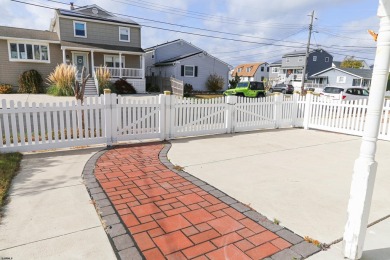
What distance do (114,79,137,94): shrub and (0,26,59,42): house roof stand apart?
608 cm

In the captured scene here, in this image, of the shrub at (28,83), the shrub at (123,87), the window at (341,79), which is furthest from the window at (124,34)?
the window at (341,79)

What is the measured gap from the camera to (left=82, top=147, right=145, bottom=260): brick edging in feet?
8.16

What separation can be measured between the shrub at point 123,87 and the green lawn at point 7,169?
16902mm

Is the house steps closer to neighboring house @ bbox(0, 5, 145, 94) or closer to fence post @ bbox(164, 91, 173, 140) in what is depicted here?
neighboring house @ bbox(0, 5, 145, 94)

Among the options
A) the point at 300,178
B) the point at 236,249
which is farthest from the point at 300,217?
the point at 300,178

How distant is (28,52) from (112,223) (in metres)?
22.9

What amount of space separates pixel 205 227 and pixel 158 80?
25.8m

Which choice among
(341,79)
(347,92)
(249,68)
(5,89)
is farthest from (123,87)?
(249,68)

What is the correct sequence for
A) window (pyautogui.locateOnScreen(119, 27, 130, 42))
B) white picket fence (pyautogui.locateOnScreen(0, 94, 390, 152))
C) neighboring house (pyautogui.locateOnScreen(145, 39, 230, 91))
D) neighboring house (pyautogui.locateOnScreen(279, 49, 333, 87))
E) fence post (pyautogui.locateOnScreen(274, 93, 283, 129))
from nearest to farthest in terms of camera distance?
white picket fence (pyautogui.locateOnScreen(0, 94, 390, 152))
fence post (pyautogui.locateOnScreen(274, 93, 283, 129))
window (pyautogui.locateOnScreen(119, 27, 130, 42))
neighboring house (pyautogui.locateOnScreen(145, 39, 230, 91))
neighboring house (pyautogui.locateOnScreen(279, 49, 333, 87))

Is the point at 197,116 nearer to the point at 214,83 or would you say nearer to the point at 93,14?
the point at 214,83

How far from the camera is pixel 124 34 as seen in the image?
25.1 m

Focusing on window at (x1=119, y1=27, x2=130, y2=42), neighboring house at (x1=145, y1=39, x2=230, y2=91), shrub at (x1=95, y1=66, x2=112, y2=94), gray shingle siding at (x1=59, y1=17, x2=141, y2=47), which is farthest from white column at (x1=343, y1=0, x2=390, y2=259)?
neighboring house at (x1=145, y1=39, x2=230, y2=91)

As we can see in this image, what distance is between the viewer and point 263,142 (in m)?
7.25

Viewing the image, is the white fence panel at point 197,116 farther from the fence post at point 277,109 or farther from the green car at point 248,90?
the green car at point 248,90
